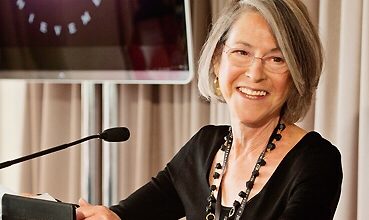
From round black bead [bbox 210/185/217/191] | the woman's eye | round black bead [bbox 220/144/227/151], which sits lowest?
round black bead [bbox 210/185/217/191]

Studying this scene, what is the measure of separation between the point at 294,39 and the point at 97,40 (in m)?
1.03

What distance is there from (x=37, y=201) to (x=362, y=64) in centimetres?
103

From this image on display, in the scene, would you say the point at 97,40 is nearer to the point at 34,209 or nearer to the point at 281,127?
the point at 281,127

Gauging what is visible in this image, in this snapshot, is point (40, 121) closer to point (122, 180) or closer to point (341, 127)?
point (122, 180)

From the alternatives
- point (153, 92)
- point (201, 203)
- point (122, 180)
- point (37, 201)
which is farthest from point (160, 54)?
point (37, 201)

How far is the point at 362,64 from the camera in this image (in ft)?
6.21

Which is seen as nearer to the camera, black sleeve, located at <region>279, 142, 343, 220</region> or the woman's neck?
black sleeve, located at <region>279, 142, 343, 220</region>

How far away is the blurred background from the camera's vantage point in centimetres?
202

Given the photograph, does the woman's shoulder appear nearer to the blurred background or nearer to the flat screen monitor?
the blurred background

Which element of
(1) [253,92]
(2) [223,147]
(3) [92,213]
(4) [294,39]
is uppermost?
(4) [294,39]

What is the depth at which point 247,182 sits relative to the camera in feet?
5.27

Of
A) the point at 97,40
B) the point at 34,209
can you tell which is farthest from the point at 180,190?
the point at 97,40

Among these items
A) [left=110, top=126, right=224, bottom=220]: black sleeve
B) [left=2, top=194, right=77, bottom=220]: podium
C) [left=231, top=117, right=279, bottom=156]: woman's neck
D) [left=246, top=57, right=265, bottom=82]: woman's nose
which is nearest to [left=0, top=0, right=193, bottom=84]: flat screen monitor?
[left=110, top=126, right=224, bottom=220]: black sleeve

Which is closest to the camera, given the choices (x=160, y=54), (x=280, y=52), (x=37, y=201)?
(x=37, y=201)
